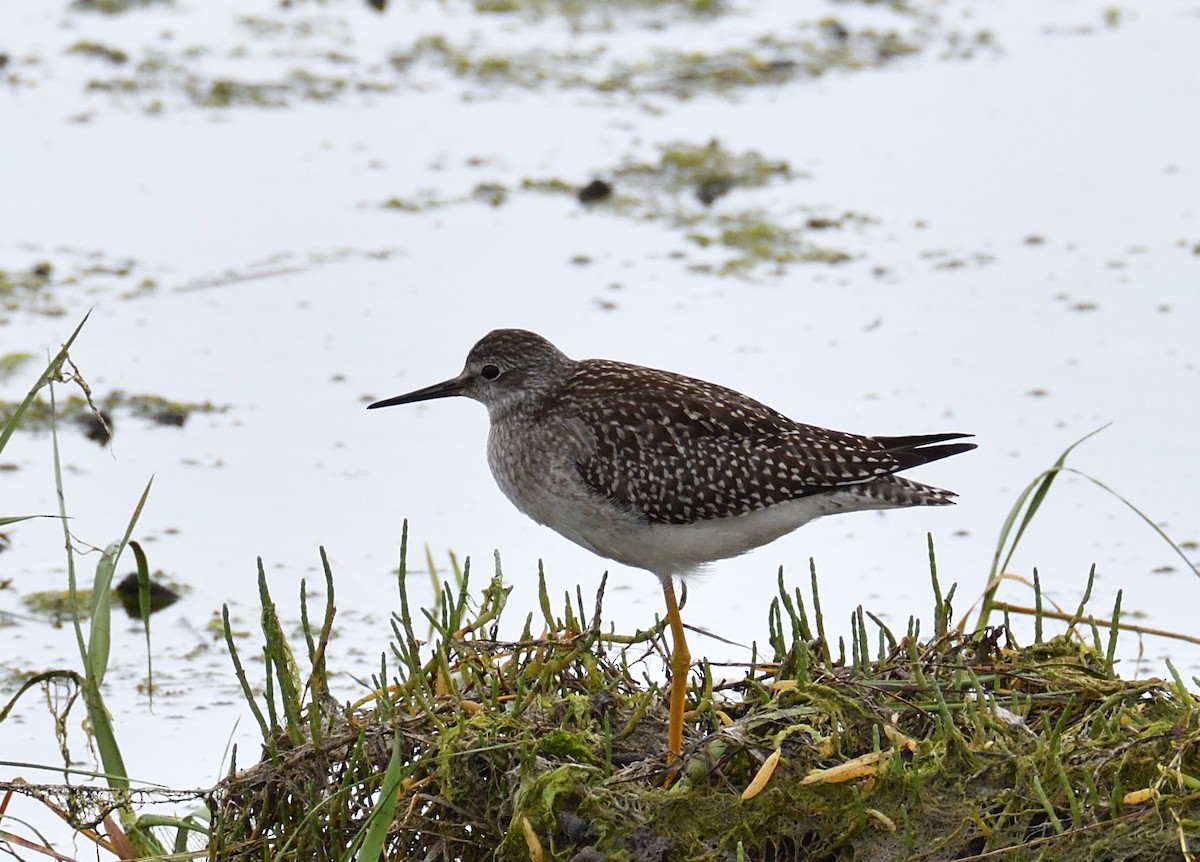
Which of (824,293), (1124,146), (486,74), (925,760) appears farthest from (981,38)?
(925,760)

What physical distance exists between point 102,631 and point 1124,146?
871cm

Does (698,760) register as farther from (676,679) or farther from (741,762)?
(676,679)

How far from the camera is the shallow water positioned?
28.6 feet

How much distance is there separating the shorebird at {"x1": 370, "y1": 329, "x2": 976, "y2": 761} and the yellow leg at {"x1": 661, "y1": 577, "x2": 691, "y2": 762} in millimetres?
12

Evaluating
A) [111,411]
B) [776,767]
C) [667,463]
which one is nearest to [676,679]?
[776,767]

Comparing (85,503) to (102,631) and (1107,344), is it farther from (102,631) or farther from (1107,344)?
(1107,344)

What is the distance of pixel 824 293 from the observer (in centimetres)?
1122

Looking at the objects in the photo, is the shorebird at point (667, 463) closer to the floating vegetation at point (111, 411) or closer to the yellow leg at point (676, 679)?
the yellow leg at point (676, 679)

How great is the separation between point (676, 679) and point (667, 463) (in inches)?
39.1

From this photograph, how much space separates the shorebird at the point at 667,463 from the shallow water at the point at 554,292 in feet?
1.83

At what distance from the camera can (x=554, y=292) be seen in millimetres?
11055

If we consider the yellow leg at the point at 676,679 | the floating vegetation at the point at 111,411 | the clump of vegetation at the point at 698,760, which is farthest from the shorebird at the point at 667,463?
the floating vegetation at the point at 111,411

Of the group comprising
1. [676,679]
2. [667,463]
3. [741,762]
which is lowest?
[741,762]

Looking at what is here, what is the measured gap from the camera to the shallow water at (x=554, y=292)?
871 centimetres
